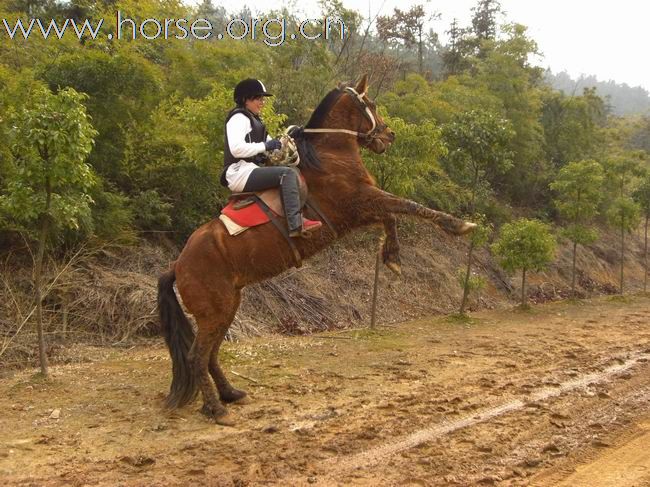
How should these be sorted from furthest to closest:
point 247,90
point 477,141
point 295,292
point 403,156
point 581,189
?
1. point 581,189
2. point 477,141
3. point 295,292
4. point 403,156
5. point 247,90

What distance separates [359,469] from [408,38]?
3003 centimetres

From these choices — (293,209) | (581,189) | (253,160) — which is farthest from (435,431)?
(581,189)

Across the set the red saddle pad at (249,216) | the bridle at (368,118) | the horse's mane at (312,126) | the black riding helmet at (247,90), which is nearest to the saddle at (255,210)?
the red saddle pad at (249,216)

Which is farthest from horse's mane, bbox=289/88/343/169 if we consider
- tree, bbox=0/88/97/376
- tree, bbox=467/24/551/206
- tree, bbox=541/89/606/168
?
tree, bbox=541/89/606/168

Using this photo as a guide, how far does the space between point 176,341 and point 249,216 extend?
1628 millimetres

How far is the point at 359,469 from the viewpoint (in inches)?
167

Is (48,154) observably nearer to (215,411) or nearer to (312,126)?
(312,126)

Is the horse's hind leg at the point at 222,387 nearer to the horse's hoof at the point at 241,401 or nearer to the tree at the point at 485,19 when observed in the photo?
the horse's hoof at the point at 241,401

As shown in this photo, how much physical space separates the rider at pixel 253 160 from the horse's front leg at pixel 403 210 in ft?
1.86

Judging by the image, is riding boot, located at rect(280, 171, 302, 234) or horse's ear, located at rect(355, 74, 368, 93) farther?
horse's ear, located at rect(355, 74, 368, 93)

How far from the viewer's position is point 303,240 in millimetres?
5383

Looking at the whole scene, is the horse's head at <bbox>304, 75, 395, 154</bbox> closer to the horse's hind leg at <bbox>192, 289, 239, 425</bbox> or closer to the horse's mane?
the horse's mane

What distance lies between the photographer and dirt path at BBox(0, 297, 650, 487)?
4215 millimetres

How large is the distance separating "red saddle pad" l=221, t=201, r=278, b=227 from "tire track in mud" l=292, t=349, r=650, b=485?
2.32m
